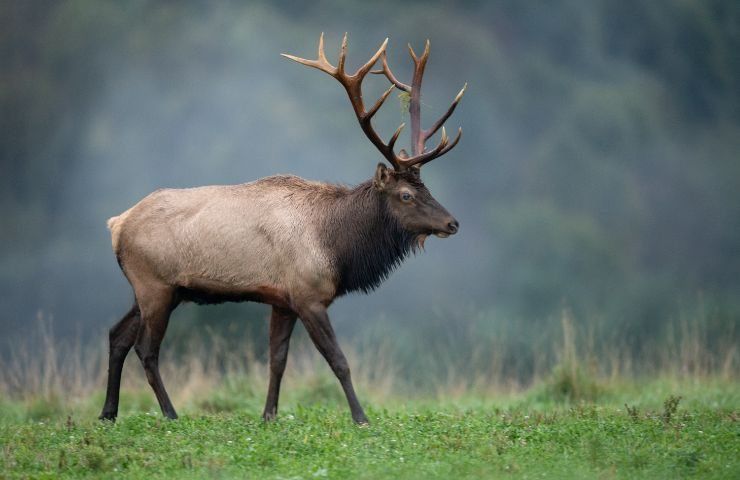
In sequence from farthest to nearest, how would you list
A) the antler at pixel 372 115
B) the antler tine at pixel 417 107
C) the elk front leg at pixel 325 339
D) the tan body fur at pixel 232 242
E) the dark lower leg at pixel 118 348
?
the antler tine at pixel 417 107 < the dark lower leg at pixel 118 348 < the antler at pixel 372 115 < the tan body fur at pixel 232 242 < the elk front leg at pixel 325 339

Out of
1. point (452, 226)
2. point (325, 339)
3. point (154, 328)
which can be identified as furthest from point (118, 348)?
point (452, 226)

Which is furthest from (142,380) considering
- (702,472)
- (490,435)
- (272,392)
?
(702,472)

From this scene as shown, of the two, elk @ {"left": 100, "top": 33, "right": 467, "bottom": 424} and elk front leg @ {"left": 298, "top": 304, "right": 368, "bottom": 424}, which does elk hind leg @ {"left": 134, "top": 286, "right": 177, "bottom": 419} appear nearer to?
elk @ {"left": 100, "top": 33, "right": 467, "bottom": 424}

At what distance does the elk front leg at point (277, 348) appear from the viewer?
10.9 metres

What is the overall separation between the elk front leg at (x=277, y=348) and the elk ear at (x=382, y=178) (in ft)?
5.00

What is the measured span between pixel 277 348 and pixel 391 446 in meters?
2.46

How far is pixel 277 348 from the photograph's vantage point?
36.0 ft

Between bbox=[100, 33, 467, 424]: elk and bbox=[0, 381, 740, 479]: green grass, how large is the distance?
92cm

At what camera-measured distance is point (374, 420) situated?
10.3 meters

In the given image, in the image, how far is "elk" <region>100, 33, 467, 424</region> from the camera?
10.6 m

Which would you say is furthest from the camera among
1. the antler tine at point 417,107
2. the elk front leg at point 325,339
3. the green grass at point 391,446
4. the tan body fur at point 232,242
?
the antler tine at point 417,107

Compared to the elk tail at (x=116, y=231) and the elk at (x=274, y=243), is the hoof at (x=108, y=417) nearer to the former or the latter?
the elk at (x=274, y=243)

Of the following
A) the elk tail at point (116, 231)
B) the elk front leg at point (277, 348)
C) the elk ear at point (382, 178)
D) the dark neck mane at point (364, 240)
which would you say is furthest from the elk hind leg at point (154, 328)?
the elk ear at point (382, 178)

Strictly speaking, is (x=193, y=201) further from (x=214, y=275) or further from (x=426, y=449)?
(x=426, y=449)
